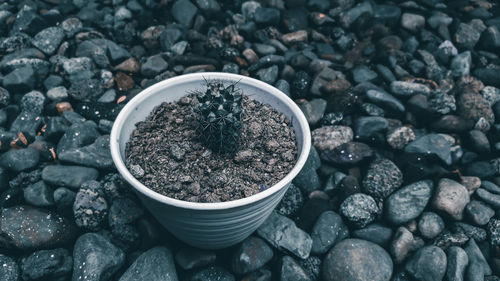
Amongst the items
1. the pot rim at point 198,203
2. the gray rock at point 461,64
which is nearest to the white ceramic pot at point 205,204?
the pot rim at point 198,203

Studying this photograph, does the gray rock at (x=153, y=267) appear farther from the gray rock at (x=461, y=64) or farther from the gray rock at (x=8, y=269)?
the gray rock at (x=461, y=64)

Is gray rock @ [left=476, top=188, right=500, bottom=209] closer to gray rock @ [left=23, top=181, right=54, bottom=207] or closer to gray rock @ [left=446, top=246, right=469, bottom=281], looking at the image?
gray rock @ [left=446, top=246, right=469, bottom=281]

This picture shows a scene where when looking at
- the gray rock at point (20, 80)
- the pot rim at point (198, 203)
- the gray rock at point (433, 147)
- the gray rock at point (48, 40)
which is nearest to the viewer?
the pot rim at point (198, 203)

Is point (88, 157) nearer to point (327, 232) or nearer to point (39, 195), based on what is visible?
point (39, 195)

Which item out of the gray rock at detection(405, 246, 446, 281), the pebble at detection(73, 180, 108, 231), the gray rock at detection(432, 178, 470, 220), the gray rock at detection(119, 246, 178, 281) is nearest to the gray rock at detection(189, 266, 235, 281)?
the gray rock at detection(119, 246, 178, 281)

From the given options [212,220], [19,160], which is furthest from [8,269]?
[212,220]

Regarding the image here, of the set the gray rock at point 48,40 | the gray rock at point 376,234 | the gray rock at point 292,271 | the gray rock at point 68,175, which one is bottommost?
the gray rock at point 376,234

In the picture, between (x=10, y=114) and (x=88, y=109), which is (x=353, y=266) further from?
(x=10, y=114)
